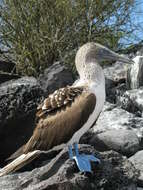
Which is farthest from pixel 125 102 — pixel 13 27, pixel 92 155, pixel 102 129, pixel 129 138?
pixel 92 155

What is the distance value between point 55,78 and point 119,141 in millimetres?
2010

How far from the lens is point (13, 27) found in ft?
30.8

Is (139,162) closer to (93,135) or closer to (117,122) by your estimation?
(93,135)

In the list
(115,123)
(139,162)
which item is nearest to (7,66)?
(115,123)

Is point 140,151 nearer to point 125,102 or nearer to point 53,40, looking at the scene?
point 125,102

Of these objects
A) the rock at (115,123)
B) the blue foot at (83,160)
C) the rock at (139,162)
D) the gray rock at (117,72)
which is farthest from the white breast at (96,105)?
the gray rock at (117,72)

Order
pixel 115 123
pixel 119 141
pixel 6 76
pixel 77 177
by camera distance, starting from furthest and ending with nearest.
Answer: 1. pixel 6 76
2. pixel 115 123
3. pixel 119 141
4. pixel 77 177

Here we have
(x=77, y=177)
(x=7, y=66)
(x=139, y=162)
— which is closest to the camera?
(x=77, y=177)

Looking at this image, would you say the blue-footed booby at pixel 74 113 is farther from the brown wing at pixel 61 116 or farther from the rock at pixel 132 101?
the rock at pixel 132 101

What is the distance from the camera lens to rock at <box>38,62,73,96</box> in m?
7.93

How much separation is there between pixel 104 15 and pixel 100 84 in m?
4.91

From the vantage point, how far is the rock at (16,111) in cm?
634

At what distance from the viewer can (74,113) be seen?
485 cm

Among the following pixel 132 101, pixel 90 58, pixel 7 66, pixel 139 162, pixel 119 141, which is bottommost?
pixel 139 162
